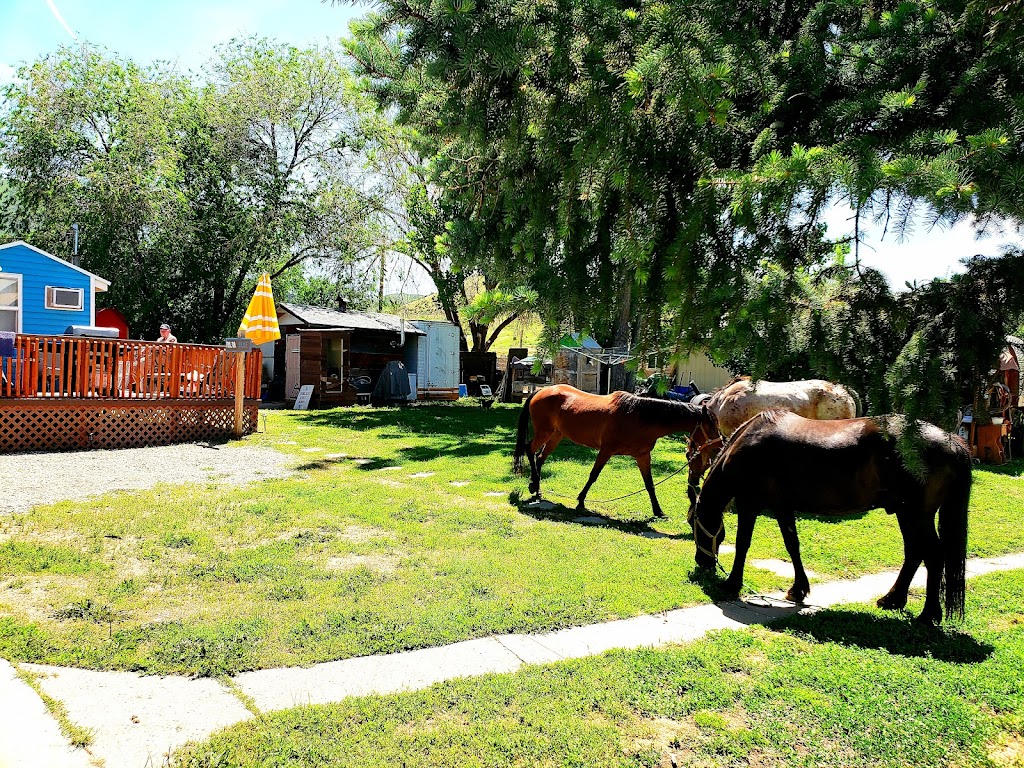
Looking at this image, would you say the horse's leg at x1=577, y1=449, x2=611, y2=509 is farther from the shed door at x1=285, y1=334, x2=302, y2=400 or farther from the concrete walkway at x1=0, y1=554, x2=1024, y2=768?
the shed door at x1=285, y1=334, x2=302, y2=400

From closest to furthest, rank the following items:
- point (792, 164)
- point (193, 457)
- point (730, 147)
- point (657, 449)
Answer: point (792, 164) → point (730, 147) → point (193, 457) → point (657, 449)

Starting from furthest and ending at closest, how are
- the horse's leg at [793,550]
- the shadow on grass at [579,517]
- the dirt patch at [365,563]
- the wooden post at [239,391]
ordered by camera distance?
the wooden post at [239,391] → the shadow on grass at [579,517] → the dirt patch at [365,563] → the horse's leg at [793,550]

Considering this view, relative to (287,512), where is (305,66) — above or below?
above

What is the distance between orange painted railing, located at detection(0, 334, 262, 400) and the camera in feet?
37.4

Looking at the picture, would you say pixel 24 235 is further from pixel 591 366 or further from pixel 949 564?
pixel 949 564

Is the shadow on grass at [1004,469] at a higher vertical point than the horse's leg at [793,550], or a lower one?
lower

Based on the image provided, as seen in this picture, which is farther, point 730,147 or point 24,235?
point 24,235

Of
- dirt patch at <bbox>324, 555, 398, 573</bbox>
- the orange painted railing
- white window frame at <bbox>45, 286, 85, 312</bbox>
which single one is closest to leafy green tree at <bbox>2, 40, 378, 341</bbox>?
white window frame at <bbox>45, 286, 85, 312</bbox>

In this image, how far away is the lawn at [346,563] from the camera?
409cm

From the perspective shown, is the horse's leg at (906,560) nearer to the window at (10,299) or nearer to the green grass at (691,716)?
the green grass at (691,716)

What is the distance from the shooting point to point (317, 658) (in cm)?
383

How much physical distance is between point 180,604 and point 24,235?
29.8m

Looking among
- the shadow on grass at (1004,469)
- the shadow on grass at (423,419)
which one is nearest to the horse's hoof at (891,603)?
the shadow on grass at (1004,469)


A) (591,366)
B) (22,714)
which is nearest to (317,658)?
(22,714)
